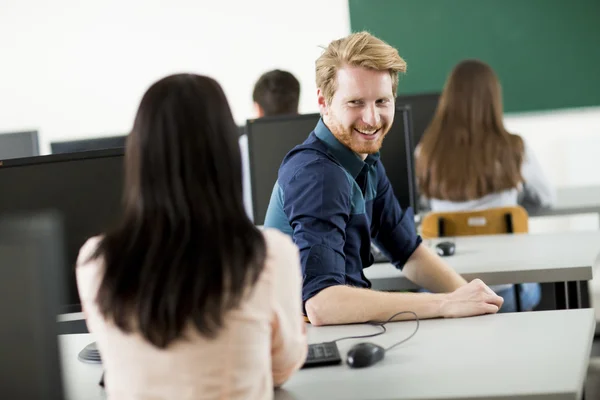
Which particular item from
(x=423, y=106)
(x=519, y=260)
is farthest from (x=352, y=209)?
(x=423, y=106)

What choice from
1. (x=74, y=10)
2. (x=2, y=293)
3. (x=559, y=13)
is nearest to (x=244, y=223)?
(x=2, y=293)

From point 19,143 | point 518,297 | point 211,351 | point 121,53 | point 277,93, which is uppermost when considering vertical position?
point 121,53

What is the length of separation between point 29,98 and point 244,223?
535cm

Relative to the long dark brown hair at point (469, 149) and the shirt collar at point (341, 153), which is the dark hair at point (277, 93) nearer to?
the long dark brown hair at point (469, 149)

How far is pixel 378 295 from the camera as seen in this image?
2.32 m

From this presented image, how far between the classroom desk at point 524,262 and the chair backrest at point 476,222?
0.06m

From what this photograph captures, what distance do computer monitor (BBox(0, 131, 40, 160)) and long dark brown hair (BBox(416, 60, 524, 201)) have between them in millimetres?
1610

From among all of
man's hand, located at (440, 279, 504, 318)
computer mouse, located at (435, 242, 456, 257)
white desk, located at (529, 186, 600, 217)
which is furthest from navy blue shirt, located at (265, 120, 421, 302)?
white desk, located at (529, 186, 600, 217)

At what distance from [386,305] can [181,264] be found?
34.9 inches

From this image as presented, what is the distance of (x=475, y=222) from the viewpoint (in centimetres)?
383

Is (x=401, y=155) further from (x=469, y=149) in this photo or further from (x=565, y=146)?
(x=565, y=146)

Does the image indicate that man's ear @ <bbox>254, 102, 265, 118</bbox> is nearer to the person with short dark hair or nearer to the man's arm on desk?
the person with short dark hair

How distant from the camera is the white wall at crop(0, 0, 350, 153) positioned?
6.45m

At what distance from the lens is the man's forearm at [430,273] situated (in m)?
2.79
